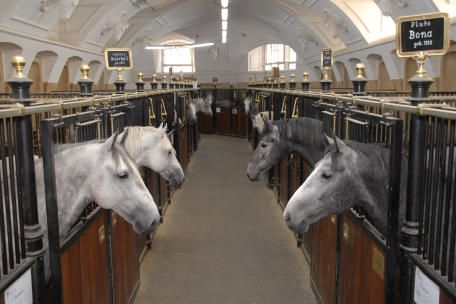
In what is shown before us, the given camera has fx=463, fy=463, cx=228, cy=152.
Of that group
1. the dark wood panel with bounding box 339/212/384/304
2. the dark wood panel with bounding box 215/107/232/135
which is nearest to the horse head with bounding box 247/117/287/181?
the dark wood panel with bounding box 339/212/384/304

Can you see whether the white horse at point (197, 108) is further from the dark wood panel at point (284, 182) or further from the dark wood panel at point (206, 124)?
the dark wood panel at point (284, 182)

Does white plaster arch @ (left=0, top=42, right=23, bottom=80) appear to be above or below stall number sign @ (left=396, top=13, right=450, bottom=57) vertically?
above

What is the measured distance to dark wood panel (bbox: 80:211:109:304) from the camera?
2.75 meters

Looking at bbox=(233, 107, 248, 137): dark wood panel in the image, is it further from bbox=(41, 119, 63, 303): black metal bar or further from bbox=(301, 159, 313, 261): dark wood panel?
bbox=(41, 119, 63, 303): black metal bar

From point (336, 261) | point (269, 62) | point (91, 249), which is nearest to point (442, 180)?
point (336, 261)

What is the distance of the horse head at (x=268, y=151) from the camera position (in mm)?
4855

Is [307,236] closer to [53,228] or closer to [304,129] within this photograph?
[304,129]

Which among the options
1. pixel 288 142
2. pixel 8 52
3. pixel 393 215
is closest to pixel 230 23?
pixel 8 52

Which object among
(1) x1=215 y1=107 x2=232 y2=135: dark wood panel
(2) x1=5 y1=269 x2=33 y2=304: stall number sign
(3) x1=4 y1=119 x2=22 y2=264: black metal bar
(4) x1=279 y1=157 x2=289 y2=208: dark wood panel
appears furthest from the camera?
(1) x1=215 y1=107 x2=232 y2=135: dark wood panel

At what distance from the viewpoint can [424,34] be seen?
7.60 ft

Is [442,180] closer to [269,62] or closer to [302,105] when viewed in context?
[302,105]

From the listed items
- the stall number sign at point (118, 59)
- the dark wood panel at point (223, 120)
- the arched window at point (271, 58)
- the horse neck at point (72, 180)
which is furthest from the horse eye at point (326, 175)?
the arched window at point (271, 58)

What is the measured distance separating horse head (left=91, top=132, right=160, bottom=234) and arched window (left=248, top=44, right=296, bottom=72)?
2149 cm

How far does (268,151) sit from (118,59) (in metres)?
1.96
